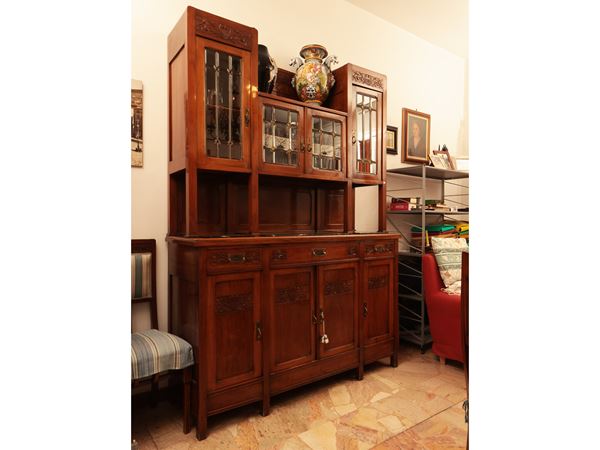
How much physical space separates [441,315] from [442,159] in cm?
173

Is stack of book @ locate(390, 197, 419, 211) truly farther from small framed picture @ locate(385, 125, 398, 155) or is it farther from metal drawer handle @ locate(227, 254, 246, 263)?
metal drawer handle @ locate(227, 254, 246, 263)

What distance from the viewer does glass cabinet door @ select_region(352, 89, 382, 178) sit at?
2.75m

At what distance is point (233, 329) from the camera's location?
1.98 metres

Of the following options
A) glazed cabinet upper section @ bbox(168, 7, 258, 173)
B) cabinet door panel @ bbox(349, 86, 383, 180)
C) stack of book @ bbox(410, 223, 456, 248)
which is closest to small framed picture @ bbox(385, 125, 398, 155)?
cabinet door panel @ bbox(349, 86, 383, 180)

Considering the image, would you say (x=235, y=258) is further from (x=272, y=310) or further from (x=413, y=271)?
(x=413, y=271)

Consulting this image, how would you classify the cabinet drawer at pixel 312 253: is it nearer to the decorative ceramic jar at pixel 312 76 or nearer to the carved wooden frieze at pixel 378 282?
the carved wooden frieze at pixel 378 282

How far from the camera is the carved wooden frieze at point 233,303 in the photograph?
193cm

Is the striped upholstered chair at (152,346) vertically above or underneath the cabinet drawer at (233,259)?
underneath

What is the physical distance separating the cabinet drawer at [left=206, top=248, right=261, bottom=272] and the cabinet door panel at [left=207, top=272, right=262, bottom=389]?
5cm

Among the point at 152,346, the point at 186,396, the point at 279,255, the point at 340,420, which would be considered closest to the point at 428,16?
the point at 279,255

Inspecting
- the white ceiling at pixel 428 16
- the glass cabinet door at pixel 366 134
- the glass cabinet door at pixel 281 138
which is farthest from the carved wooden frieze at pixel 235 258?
the white ceiling at pixel 428 16

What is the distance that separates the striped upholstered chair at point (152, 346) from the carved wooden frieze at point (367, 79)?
186 cm
